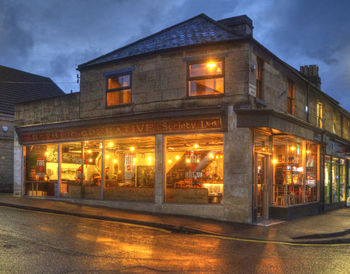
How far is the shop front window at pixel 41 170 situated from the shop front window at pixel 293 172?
11383 millimetres

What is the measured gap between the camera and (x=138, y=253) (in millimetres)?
8742

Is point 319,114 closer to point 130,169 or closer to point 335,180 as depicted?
→ point 335,180

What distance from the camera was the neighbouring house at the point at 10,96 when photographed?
25.7m

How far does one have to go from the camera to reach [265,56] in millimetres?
16094

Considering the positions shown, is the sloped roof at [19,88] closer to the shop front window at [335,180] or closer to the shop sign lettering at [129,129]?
the shop sign lettering at [129,129]

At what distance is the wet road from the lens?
24.6 feet

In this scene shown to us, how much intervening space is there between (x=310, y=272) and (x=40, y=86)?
96.9 ft

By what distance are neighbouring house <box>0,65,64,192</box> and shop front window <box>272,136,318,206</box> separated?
1691 centimetres

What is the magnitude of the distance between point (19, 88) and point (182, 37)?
59.3ft

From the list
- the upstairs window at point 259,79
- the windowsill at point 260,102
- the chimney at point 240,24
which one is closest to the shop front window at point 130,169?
the windowsill at point 260,102

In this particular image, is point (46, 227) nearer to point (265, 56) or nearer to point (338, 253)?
point (338, 253)

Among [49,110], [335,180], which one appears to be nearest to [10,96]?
[49,110]

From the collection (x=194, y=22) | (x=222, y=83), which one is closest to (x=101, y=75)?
(x=194, y=22)

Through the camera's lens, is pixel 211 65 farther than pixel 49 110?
No
